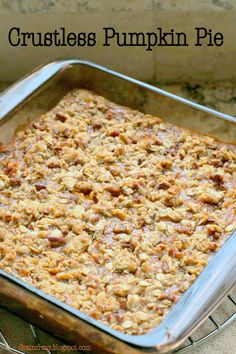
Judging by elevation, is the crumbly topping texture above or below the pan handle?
below

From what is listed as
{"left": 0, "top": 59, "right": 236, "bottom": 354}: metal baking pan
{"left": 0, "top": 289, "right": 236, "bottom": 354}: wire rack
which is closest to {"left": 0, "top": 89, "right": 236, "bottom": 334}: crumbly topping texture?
{"left": 0, "top": 59, "right": 236, "bottom": 354}: metal baking pan

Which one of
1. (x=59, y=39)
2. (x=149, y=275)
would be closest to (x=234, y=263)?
(x=149, y=275)

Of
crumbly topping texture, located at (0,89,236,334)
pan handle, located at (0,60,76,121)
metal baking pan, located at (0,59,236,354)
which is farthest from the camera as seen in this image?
pan handle, located at (0,60,76,121)

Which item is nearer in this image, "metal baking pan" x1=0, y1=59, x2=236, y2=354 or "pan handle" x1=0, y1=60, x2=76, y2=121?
"metal baking pan" x1=0, y1=59, x2=236, y2=354

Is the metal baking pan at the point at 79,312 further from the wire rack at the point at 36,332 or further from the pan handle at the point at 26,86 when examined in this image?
the wire rack at the point at 36,332

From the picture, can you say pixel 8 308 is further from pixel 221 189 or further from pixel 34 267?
pixel 221 189

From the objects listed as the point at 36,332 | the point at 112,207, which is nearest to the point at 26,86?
the point at 112,207

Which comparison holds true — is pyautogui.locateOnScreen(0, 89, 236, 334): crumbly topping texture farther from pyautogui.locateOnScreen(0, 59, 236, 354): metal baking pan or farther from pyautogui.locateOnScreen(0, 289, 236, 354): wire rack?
pyautogui.locateOnScreen(0, 289, 236, 354): wire rack

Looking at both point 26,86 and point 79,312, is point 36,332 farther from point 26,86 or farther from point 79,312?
point 26,86
